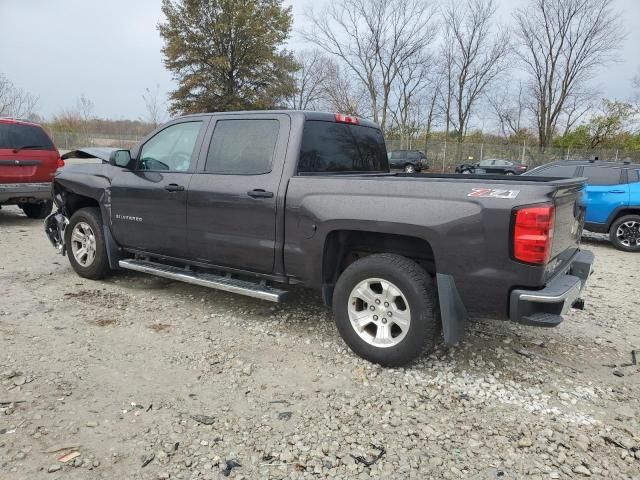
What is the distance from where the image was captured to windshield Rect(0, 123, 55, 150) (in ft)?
27.7

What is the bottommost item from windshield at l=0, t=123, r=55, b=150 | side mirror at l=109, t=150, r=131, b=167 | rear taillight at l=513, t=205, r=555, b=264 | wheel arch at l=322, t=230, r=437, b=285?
wheel arch at l=322, t=230, r=437, b=285

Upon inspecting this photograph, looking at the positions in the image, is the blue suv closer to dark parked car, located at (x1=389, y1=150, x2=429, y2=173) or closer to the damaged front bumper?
the damaged front bumper

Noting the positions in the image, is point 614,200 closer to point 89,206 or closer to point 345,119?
point 345,119

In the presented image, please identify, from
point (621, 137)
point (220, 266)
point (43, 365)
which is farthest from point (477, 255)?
point (621, 137)

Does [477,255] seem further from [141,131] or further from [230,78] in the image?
[141,131]

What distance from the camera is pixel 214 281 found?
4254 millimetres

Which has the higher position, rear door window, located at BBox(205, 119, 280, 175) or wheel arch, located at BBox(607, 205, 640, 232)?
rear door window, located at BBox(205, 119, 280, 175)

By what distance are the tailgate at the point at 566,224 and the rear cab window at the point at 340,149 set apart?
1866 mm

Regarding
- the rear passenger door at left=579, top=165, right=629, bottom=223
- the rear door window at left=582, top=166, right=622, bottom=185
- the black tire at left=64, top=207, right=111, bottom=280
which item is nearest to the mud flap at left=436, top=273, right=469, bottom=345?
the black tire at left=64, top=207, right=111, bottom=280

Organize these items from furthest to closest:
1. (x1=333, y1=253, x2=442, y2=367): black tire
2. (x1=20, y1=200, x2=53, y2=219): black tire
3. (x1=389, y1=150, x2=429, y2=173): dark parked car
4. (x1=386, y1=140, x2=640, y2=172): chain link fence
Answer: (x1=386, y1=140, x2=640, y2=172): chain link fence → (x1=389, y1=150, x2=429, y2=173): dark parked car → (x1=20, y1=200, x2=53, y2=219): black tire → (x1=333, y1=253, x2=442, y2=367): black tire

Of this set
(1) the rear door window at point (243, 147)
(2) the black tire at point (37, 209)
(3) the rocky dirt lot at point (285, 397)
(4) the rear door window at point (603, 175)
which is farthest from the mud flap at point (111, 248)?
(4) the rear door window at point (603, 175)

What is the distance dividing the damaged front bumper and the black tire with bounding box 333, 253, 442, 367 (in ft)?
12.8

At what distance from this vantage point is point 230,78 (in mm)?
34031

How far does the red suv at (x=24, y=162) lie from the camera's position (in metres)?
8.38
